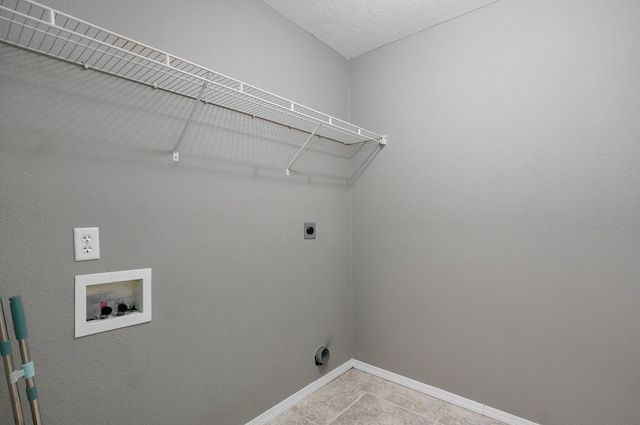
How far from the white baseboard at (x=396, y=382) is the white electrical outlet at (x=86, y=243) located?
3.71 feet

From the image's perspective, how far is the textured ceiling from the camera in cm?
171

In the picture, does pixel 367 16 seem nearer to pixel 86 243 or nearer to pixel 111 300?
pixel 86 243

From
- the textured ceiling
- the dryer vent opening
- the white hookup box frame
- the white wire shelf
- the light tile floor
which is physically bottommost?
the light tile floor

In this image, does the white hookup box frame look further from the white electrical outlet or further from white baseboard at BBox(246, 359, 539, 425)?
white baseboard at BBox(246, 359, 539, 425)

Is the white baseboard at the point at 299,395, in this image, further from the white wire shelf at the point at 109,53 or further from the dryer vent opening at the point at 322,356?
the white wire shelf at the point at 109,53

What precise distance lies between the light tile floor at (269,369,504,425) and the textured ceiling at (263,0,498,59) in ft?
7.28

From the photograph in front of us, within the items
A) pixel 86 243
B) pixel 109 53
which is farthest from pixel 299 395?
pixel 109 53

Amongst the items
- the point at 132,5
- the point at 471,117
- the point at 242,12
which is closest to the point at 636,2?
the point at 471,117

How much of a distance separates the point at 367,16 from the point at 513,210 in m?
1.35

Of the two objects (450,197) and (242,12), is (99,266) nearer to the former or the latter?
(242,12)

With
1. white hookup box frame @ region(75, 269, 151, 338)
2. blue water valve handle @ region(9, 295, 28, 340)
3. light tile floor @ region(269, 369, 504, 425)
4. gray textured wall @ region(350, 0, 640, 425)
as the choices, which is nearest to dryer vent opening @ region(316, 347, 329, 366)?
light tile floor @ region(269, 369, 504, 425)

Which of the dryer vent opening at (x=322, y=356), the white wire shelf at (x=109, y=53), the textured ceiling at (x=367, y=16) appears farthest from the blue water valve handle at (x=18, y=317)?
the textured ceiling at (x=367, y=16)

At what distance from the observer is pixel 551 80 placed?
5.07 ft

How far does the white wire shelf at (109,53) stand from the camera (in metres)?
0.92
